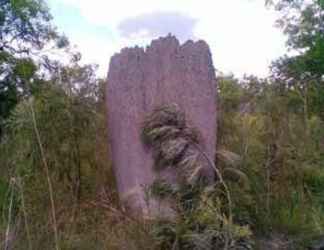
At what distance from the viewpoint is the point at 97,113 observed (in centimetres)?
600

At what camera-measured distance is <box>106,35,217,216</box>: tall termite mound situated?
560cm

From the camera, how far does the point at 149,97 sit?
5.73 meters

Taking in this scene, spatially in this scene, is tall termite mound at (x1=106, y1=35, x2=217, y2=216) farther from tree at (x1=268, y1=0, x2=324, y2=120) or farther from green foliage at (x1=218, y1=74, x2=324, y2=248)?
tree at (x1=268, y1=0, x2=324, y2=120)

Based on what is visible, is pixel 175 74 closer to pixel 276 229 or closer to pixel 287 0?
pixel 276 229

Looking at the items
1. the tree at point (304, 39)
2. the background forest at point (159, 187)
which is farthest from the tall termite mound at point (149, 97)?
the tree at point (304, 39)

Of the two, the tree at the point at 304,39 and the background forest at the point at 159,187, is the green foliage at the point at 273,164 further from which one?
the tree at the point at 304,39

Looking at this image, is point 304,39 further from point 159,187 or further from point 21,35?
point 159,187

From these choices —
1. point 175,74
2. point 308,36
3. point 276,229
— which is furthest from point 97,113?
point 308,36

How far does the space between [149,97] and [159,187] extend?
925 millimetres

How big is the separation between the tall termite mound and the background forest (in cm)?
24

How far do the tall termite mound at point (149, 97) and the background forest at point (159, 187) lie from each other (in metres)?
0.24

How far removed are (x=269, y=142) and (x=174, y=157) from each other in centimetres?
125

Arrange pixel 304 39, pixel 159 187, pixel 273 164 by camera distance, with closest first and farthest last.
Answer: pixel 159 187 < pixel 273 164 < pixel 304 39

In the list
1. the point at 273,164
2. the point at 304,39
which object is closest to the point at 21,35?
the point at 304,39
